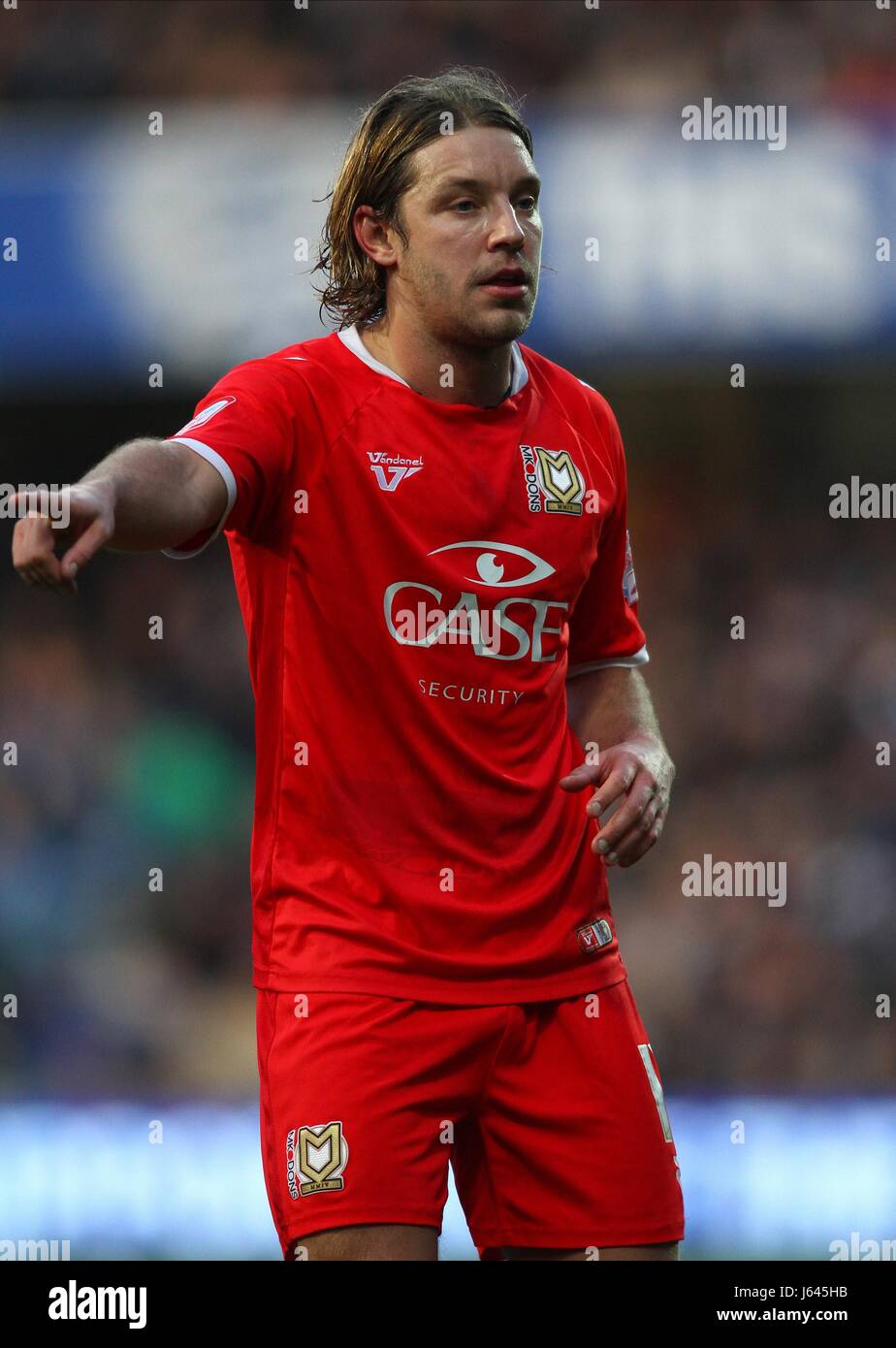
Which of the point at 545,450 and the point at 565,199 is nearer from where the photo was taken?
the point at 545,450

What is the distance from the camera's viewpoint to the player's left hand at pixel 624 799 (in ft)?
9.47

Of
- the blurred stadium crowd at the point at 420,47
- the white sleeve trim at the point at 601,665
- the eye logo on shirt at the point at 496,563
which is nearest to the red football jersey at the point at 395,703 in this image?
the eye logo on shirt at the point at 496,563

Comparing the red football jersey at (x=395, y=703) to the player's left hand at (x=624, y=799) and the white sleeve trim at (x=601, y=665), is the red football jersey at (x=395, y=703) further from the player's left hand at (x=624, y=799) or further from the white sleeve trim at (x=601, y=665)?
the white sleeve trim at (x=601, y=665)

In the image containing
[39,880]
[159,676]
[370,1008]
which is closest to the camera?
[370,1008]

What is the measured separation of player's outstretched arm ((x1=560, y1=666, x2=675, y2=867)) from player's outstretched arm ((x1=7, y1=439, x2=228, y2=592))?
30.8 inches

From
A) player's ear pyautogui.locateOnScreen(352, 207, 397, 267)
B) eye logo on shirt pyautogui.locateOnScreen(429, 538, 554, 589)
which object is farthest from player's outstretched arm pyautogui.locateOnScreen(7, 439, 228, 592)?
player's ear pyautogui.locateOnScreen(352, 207, 397, 267)

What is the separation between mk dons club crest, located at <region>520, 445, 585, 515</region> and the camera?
305 centimetres

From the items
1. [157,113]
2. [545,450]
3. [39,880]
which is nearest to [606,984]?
[545,450]

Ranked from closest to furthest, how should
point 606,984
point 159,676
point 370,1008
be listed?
1. point 370,1008
2. point 606,984
3. point 159,676

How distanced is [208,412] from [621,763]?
883 millimetres

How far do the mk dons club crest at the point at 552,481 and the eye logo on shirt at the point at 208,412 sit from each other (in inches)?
21.5

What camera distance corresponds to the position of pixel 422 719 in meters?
2.87
